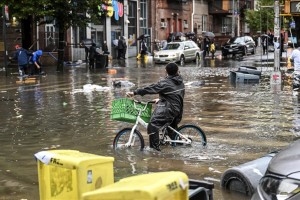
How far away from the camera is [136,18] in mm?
49375

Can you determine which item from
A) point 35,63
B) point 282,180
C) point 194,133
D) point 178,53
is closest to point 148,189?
point 282,180

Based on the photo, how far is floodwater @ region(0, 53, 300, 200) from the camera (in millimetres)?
8141

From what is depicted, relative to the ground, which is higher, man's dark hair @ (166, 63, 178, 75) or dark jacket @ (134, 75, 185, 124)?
man's dark hair @ (166, 63, 178, 75)

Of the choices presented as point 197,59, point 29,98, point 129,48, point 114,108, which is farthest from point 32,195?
point 129,48

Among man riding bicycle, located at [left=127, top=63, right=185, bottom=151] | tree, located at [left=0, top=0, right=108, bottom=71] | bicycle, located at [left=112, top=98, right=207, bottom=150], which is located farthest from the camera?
tree, located at [left=0, top=0, right=108, bottom=71]

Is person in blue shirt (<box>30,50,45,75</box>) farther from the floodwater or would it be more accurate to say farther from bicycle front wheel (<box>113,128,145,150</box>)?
bicycle front wheel (<box>113,128,145,150</box>)

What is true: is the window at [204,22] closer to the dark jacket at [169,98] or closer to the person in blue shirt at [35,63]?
the person in blue shirt at [35,63]

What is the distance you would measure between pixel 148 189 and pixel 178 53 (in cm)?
3371

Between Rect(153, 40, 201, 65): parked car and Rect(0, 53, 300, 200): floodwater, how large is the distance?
51.3ft

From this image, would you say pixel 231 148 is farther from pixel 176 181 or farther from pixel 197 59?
pixel 197 59

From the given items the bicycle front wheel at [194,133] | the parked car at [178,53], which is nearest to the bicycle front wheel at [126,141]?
the bicycle front wheel at [194,133]

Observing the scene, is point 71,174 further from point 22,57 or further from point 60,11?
point 60,11

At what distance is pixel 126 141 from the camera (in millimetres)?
9578

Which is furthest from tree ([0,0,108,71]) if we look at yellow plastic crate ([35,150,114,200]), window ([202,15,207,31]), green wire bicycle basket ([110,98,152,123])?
window ([202,15,207,31])
